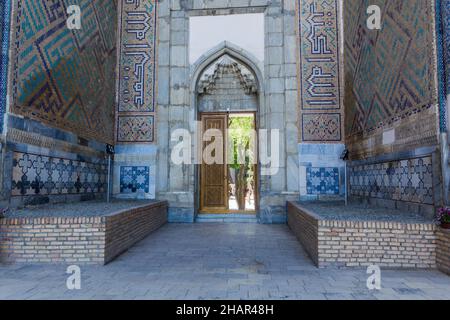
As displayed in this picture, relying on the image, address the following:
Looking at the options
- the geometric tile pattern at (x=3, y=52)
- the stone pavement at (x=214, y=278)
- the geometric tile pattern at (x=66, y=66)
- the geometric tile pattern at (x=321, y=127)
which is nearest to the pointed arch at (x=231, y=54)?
the geometric tile pattern at (x=321, y=127)

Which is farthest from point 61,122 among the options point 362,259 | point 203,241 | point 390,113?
point 390,113

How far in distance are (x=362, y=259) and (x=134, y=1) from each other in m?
6.60

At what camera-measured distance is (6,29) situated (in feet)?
12.9

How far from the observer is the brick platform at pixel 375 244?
10.7 ft

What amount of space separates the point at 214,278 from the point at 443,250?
7.04ft

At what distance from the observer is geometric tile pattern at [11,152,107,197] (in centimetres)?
411

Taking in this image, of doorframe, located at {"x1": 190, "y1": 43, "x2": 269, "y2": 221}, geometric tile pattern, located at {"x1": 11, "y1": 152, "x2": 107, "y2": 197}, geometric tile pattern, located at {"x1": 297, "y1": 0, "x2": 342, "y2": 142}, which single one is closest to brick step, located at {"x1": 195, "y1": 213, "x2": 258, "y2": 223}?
doorframe, located at {"x1": 190, "y1": 43, "x2": 269, "y2": 221}

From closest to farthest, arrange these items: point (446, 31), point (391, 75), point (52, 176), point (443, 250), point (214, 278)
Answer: point (214, 278) < point (443, 250) < point (446, 31) < point (391, 75) < point (52, 176)

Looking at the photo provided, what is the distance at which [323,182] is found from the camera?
254 inches

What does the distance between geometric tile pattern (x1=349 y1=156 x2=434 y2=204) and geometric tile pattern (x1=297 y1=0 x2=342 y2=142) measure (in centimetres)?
106

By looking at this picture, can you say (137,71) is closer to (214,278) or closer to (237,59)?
(237,59)

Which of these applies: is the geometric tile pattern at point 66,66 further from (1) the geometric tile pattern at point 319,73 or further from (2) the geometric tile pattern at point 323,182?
(2) the geometric tile pattern at point 323,182


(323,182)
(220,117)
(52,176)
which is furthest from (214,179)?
(52,176)

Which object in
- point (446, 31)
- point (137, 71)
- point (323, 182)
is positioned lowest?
point (323, 182)
